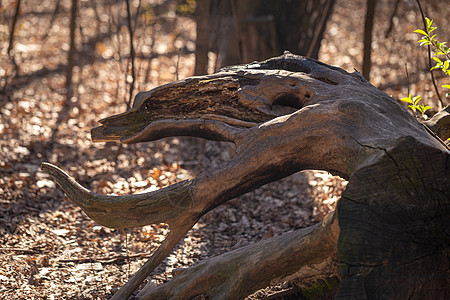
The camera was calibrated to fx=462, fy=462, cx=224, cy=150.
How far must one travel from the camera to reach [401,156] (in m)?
2.48

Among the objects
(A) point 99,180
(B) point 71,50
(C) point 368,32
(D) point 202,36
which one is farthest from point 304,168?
(B) point 71,50

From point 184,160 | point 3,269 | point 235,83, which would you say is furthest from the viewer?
point 184,160

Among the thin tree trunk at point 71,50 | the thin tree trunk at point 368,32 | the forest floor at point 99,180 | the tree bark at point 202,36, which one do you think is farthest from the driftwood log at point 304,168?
the thin tree trunk at point 71,50

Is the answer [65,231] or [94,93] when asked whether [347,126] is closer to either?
[65,231]

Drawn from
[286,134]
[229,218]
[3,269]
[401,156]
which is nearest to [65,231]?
[3,269]

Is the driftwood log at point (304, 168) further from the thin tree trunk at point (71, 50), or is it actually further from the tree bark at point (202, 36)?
the thin tree trunk at point (71, 50)

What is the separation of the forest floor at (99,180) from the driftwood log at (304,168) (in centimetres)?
55

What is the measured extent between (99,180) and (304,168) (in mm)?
3552

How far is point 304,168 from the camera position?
3.09 m

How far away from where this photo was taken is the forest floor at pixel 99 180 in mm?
3957

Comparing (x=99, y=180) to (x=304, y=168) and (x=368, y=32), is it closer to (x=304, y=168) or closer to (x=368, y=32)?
(x=304, y=168)

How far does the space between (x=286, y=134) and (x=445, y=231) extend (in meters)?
1.09

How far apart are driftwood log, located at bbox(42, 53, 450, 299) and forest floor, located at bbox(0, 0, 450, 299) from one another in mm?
549

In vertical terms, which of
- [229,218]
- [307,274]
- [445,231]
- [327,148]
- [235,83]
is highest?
[235,83]
